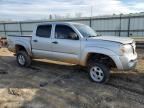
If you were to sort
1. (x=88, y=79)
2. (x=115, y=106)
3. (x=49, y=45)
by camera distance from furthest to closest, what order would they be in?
(x=49, y=45) → (x=88, y=79) → (x=115, y=106)

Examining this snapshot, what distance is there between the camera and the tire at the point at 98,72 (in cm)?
638

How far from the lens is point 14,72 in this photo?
8109 mm

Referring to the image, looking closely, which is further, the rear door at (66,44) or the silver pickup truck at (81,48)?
the rear door at (66,44)

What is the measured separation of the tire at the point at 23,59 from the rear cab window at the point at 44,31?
1109mm

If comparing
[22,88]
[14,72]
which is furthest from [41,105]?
[14,72]

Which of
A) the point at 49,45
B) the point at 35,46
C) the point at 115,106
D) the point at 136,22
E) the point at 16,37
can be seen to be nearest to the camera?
the point at 115,106

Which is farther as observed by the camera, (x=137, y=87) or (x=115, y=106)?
(x=137, y=87)

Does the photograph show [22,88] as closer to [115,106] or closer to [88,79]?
[88,79]

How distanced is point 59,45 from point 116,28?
969cm

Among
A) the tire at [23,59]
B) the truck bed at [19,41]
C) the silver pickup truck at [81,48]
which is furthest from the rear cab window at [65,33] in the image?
the tire at [23,59]

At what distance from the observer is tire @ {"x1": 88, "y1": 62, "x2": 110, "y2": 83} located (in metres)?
6.38

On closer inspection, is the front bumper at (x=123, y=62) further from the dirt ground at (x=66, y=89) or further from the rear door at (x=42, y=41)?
the rear door at (x=42, y=41)

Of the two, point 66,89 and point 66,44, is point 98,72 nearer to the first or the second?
point 66,89

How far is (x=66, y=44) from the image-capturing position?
7.12 meters
